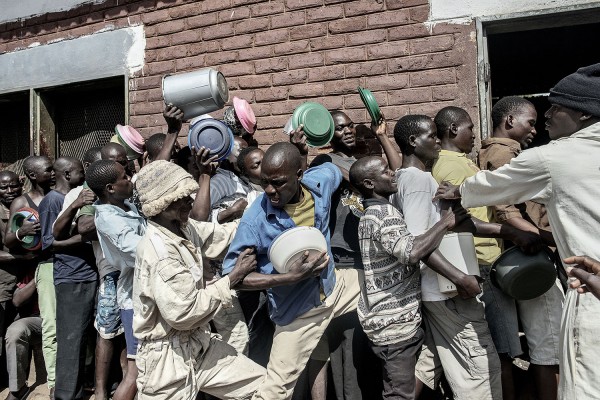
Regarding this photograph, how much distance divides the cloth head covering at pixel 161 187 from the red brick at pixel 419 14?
2268 millimetres

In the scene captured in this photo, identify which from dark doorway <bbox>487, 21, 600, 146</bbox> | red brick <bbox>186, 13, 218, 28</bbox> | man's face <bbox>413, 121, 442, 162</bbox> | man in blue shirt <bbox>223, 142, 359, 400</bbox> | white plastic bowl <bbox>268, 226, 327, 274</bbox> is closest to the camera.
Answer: white plastic bowl <bbox>268, 226, 327, 274</bbox>

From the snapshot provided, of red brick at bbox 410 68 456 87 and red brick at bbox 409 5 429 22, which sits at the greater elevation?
red brick at bbox 409 5 429 22

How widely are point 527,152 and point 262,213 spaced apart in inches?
53.1

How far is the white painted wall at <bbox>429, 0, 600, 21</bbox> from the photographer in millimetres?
3703

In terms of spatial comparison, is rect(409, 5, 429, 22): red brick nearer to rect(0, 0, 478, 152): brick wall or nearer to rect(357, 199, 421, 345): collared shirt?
rect(0, 0, 478, 152): brick wall

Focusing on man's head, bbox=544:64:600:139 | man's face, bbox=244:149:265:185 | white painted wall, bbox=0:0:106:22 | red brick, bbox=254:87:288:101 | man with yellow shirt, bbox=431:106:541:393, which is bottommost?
man with yellow shirt, bbox=431:106:541:393

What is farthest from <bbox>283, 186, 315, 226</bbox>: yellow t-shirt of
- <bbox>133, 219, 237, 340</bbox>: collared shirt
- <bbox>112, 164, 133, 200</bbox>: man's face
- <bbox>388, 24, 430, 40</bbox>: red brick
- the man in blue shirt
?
<bbox>388, 24, 430, 40</bbox>: red brick

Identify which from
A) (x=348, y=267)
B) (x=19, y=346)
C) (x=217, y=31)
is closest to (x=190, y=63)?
(x=217, y=31)

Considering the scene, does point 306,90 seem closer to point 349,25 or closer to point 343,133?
point 349,25

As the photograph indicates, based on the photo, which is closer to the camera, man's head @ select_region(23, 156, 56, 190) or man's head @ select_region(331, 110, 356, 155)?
man's head @ select_region(331, 110, 356, 155)

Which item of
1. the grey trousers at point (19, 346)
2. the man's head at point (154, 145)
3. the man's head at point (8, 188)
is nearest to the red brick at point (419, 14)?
the man's head at point (154, 145)

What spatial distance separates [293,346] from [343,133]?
1.57 m

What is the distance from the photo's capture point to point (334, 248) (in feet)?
11.4

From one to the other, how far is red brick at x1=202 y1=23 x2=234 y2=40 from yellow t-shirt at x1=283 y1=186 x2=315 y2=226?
2213 mm
